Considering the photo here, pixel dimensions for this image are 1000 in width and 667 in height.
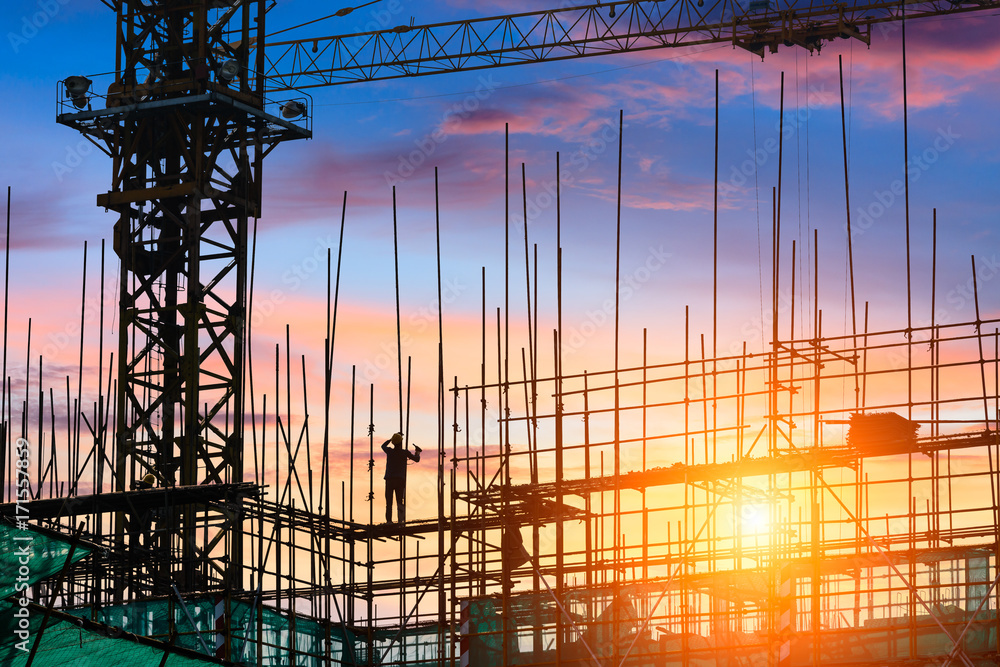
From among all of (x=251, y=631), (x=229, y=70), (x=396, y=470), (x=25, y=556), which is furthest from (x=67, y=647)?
(x=229, y=70)

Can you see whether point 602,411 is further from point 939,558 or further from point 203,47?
point 203,47

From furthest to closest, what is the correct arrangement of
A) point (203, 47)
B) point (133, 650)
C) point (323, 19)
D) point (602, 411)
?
point (323, 19)
point (203, 47)
point (602, 411)
point (133, 650)

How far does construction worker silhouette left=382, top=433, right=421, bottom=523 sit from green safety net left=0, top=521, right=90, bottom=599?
976 centimetres

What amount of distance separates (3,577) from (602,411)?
37.6 feet

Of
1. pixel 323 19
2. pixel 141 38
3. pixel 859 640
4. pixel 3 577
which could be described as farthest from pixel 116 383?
pixel 323 19

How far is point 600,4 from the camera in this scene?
2058 inches

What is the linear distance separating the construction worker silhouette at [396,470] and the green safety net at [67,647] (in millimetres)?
10606

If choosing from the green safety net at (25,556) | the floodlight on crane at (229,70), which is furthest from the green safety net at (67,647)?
the floodlight on crane at (229,70)

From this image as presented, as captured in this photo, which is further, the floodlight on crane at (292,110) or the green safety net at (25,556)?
the floodlight on crane at (292,110)

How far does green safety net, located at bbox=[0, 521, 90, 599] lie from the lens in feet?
61.7

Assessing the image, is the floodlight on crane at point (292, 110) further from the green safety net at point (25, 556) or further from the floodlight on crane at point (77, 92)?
the green safety net at point (25, 556)

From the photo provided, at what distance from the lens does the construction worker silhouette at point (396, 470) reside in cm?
2942

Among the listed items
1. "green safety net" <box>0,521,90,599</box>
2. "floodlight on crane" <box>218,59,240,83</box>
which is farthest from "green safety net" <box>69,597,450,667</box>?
"floodlight on crane" <box>218,59,240,83</box>

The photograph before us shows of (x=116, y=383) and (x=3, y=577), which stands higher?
(x=116, y=383)
